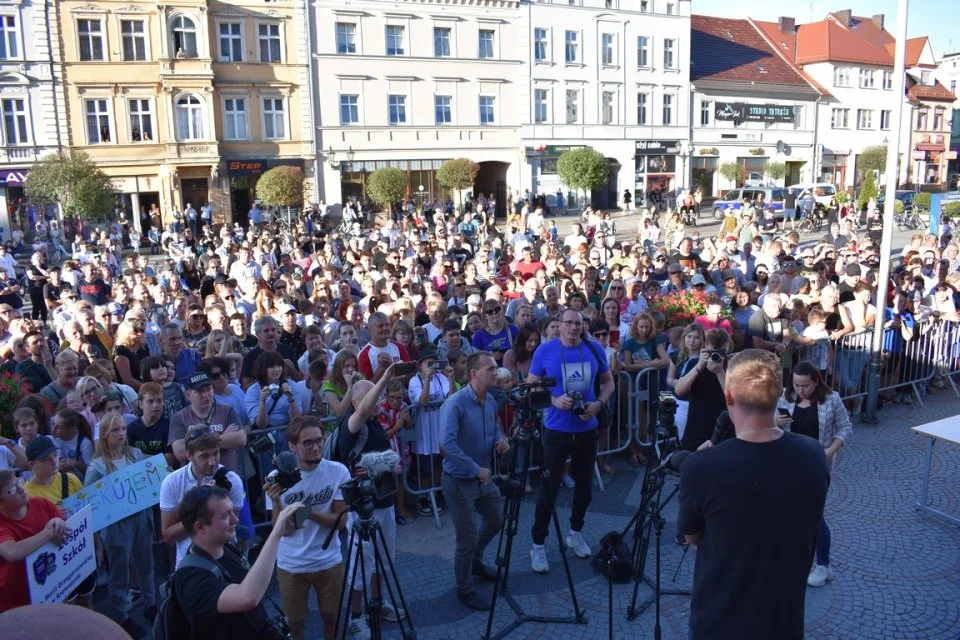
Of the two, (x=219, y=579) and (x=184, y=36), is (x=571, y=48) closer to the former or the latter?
(x=184, y=36)

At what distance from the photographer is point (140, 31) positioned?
30953 mm

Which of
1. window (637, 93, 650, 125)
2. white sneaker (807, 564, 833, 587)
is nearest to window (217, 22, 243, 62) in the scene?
window (637, 93, 650, 125)

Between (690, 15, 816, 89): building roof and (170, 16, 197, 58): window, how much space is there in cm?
2725

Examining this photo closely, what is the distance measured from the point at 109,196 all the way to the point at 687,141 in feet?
101

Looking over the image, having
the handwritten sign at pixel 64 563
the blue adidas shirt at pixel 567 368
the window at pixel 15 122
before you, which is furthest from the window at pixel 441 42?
the handwritten sign at pixel 64 563

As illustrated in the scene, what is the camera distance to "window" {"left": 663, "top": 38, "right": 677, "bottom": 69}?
41625mm

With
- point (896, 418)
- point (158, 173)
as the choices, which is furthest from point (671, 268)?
point (158, 173)

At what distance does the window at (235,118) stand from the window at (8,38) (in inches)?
315

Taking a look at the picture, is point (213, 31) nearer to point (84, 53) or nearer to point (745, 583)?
point (84, 53)

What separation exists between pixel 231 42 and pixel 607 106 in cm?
1976

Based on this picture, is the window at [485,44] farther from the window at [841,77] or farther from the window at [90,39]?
the window at [841,77]

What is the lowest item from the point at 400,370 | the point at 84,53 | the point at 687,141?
the point at 400,370

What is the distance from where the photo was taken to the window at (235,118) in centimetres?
3288

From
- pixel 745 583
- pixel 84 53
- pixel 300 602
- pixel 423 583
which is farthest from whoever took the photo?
pixel 84 53
